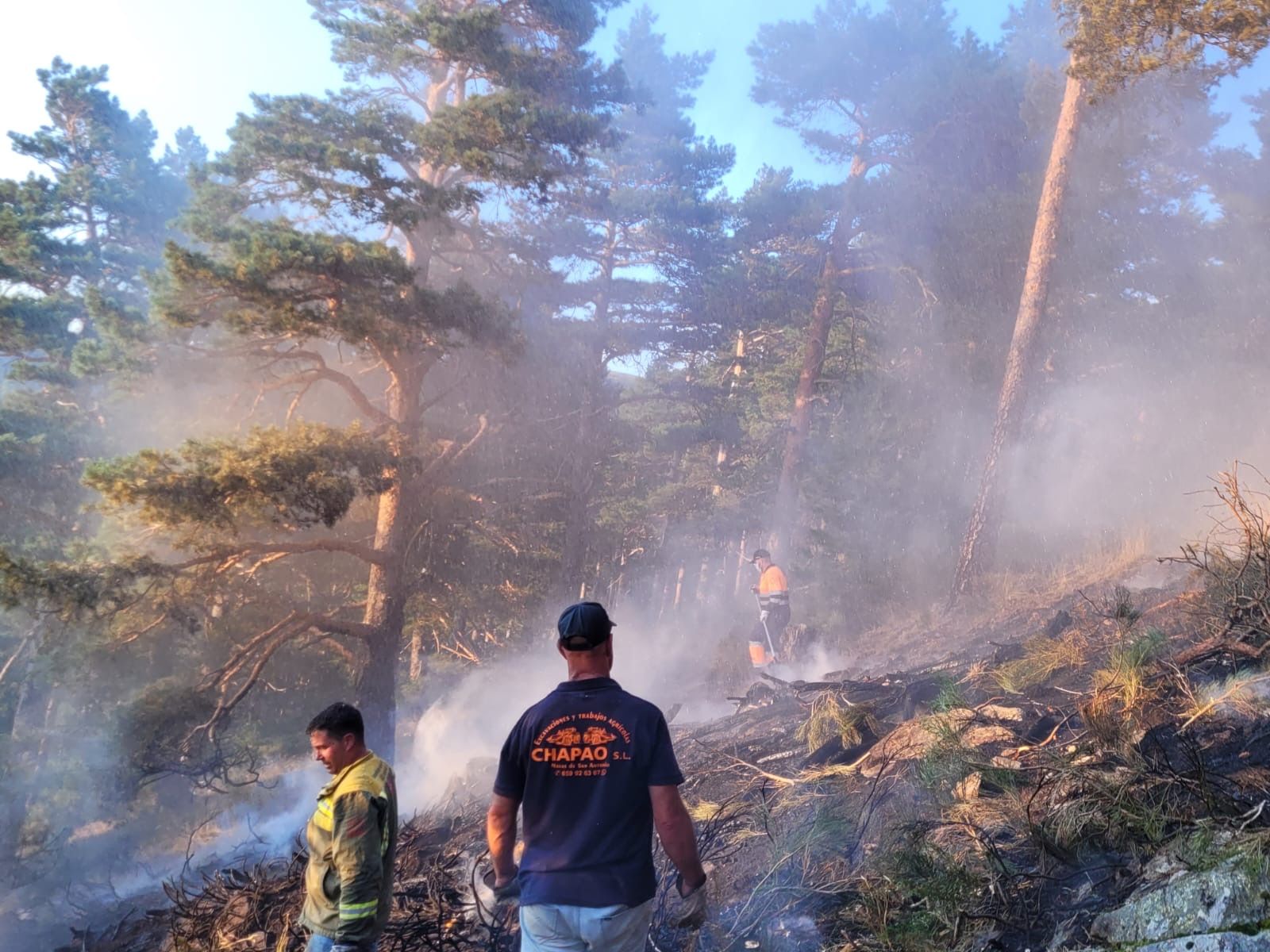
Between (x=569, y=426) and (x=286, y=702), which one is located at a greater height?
(x=569, y=426)

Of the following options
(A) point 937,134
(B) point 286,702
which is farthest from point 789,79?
(B) point 286,702

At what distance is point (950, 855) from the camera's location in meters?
4.22

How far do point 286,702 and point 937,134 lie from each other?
19.0 meters

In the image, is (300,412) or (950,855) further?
(300,412)

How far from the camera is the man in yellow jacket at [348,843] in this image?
327cm

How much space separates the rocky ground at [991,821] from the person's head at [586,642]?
7.01 feet

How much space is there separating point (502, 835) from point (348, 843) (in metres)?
0.79

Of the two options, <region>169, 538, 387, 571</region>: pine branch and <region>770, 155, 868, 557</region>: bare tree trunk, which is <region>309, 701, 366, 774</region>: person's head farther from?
<region>770, 155, 868, 557</region>: bare tree trunk

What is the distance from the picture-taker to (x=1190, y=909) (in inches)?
122

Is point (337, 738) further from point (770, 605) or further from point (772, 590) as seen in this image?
point (770, 605)

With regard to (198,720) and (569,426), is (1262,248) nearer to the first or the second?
(569,426)

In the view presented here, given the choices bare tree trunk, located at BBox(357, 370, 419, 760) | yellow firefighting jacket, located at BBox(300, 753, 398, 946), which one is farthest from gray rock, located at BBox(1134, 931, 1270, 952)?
bare tree trunk, located at BBox(357, 370, 419, 760)

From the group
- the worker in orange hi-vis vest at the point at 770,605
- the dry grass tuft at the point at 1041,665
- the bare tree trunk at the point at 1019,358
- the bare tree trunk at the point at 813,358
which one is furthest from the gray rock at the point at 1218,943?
the bare tree trunk at the point at 813,358

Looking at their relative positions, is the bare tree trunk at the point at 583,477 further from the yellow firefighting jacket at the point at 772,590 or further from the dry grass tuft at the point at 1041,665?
the dry grass tuft at the point at 1041,665
